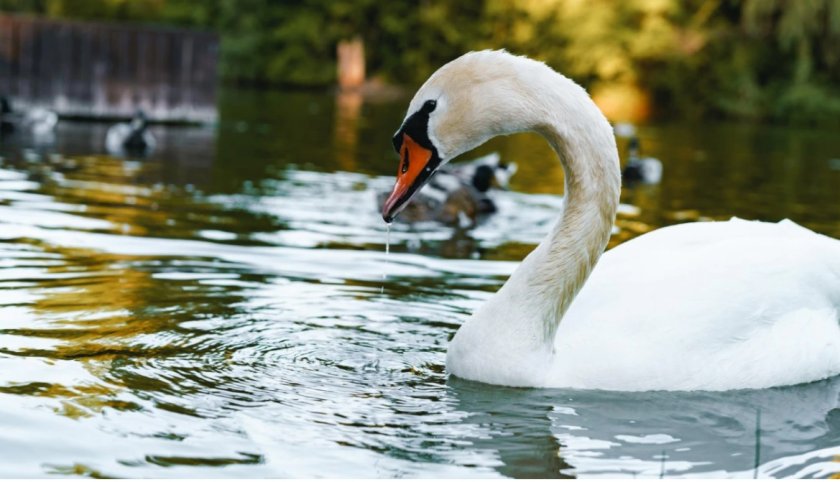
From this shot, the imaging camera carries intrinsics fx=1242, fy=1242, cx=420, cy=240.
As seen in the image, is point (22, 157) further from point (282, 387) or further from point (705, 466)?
point (705, 466)

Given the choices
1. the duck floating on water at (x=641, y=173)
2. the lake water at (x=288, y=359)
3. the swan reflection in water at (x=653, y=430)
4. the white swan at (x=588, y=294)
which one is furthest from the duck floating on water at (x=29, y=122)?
the swan reflection in water at (x=653, y=430)

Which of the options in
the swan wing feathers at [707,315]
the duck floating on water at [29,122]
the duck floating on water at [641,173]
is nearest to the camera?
the swan wing feathers at [707,315]

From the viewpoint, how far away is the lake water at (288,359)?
4258mm

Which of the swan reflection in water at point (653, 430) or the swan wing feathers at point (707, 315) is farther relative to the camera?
the swan wing feathers at point (707, 315)

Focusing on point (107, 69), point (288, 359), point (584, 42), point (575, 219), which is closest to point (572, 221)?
point (575, 219)

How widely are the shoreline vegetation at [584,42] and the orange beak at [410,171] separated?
34394 mm

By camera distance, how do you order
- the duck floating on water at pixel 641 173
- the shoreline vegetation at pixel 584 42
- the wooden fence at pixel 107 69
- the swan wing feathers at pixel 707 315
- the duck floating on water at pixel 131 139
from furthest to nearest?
the shoreline vegetation at pixel 584 42 < the wooden fence at pixel 107 69 < the duck floating on water at pixel 131 139 < the duck floating on water at pixel 641 173 < the swan wing feathers at pixel 707 315

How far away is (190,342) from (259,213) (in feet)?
17.1

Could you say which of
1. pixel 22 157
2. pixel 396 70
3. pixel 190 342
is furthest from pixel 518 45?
pixel 190 342

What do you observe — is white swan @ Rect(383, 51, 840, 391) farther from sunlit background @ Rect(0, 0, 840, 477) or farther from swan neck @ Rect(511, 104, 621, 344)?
sunlit background @ Rect(0, 0, 840, 477)

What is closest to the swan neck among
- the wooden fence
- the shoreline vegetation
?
the wooden fence

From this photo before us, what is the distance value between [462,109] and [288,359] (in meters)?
1.43

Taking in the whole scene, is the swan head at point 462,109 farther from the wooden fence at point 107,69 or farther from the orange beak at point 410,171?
the wooden fence at point 107,69

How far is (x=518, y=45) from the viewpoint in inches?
1841
